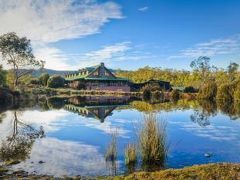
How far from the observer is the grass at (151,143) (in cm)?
1409

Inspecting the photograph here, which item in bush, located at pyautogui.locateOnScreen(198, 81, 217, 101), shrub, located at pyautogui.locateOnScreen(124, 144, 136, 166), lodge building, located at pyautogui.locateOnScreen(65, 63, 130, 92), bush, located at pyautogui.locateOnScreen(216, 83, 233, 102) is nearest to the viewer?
shrub, located at pyautogui.locateOnScreen(124, 144, 136, 166)

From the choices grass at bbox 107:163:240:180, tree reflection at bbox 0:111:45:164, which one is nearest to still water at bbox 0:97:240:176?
tree reflection at bbox 0:111:45:164

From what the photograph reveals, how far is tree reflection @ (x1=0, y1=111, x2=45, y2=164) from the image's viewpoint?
622 inches

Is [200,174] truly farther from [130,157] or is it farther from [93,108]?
[93,108]

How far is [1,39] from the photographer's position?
92438 millimetres

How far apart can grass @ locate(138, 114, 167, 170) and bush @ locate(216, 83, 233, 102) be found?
52.1 metres

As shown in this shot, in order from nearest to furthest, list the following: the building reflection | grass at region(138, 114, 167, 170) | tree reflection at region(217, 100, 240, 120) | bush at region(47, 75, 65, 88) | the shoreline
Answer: the shoreline, grass at region(138, 114, 167, 170), tree reflection at region(217, 100, 240, 120), the building reflection, bush at region(47, 75, 65, 88)

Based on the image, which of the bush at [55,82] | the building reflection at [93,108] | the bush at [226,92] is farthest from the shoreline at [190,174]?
the bush at [55,82]

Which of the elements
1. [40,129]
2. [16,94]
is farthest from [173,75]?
[40,129]

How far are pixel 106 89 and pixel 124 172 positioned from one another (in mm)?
95207

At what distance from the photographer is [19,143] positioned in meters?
19.7

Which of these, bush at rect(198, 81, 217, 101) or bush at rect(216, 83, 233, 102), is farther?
bush at rect(198, 81, 217, 101)

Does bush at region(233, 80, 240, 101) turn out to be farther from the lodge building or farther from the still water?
the lodge building

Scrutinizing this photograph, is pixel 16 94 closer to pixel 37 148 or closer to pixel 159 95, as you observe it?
pixel 159 95
